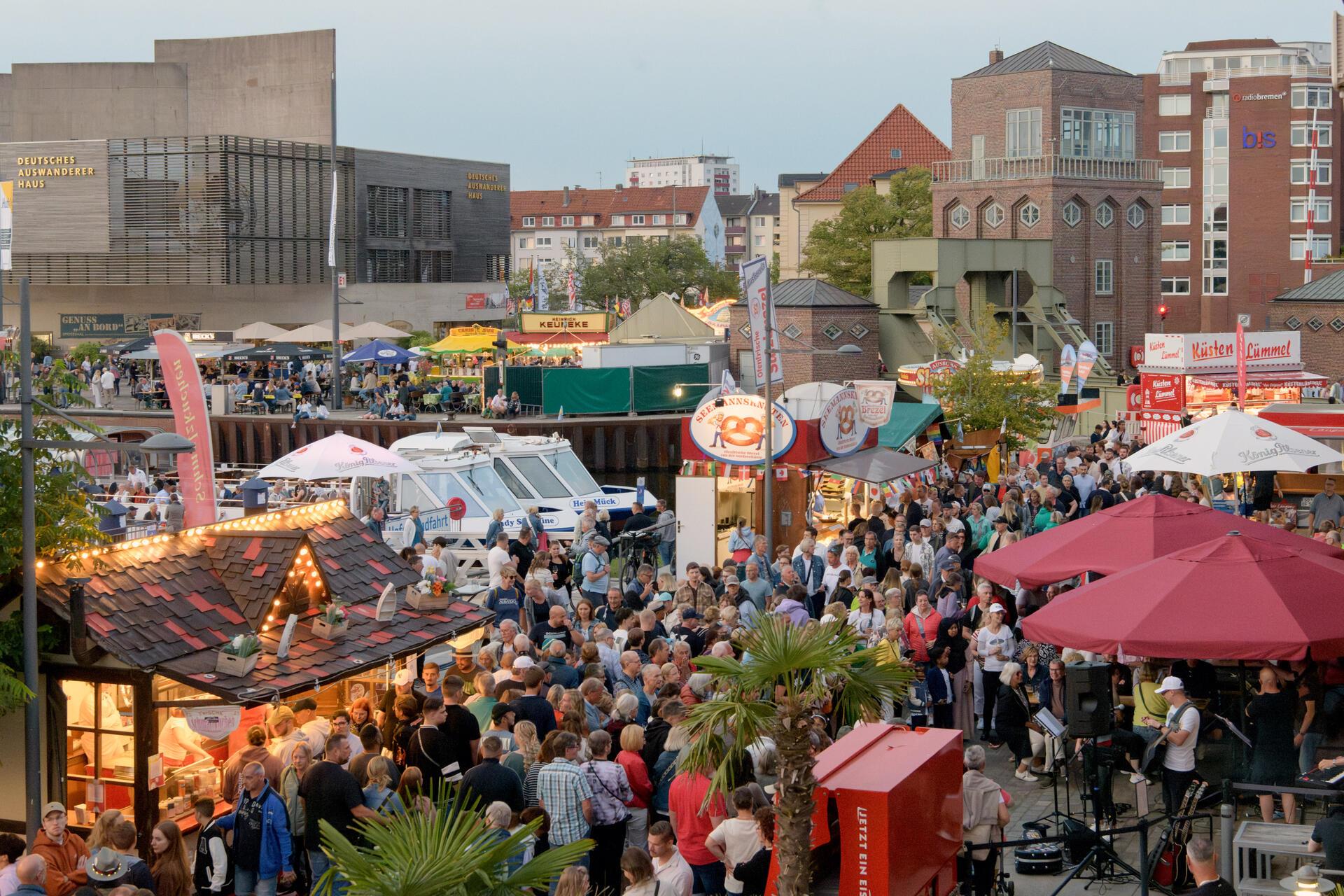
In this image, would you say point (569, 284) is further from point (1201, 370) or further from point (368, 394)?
point (1201, 370)

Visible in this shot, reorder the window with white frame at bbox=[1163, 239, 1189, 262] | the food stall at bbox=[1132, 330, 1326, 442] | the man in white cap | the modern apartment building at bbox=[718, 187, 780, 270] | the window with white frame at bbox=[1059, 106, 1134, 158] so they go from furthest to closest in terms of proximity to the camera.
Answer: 1. the modern apartment building at bbox=[718, 187, 780, 270]
2. the window with white frame at bbox=[1163, 239, 1189, 262]
3. the window with white frame at bbox=[1059, 106, 1134, 158]
4. the food stall at bbox=[1132, 330, 1326, 442]
5. the man in white cap

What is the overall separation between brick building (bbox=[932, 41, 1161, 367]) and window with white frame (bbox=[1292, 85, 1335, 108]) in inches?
532

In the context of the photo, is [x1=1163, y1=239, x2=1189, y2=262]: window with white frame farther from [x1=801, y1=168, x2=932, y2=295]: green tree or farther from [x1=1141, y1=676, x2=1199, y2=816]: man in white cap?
[x1=1141, y1=676, x2=1199, y2=816]: man in white cap

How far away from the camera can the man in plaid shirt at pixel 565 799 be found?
9.32 m

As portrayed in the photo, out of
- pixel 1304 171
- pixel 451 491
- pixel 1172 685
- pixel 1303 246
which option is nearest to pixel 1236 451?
pixel 1172 685

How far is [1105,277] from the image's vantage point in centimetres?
6231

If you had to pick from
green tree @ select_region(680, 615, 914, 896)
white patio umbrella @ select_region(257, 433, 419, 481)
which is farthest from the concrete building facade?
green tree @ select_region(680, 615, 914, 896)

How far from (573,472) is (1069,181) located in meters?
38.4

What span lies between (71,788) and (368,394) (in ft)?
135

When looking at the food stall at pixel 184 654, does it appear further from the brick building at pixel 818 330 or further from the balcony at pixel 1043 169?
the balcony at pixel 1043 169

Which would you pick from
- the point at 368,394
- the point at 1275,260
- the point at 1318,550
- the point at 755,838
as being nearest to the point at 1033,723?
the point at 1318,550

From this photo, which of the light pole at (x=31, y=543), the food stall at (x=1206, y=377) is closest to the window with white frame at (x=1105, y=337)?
the food stall at (x=1206, y=377)

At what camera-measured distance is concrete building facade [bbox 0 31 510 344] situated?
68.7 metres

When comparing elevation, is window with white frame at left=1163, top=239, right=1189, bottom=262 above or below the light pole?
above
